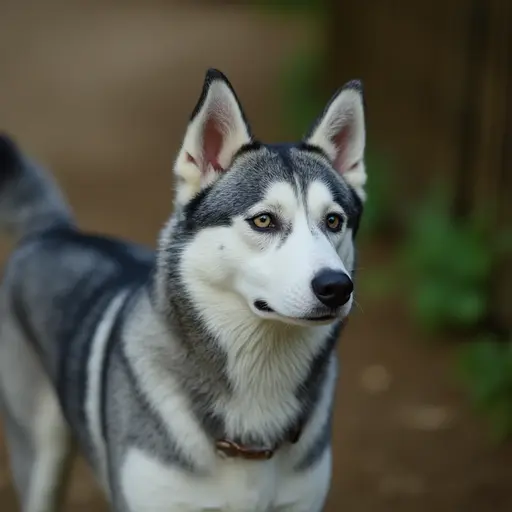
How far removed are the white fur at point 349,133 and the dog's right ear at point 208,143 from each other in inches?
11.2

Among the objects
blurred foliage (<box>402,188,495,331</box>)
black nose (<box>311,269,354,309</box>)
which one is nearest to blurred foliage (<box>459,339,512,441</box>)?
blurred foliage (<box>402,188,495,331</box>)

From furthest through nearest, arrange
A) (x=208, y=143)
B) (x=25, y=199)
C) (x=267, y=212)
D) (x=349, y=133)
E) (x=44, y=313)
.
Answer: (x=25, y=199), (x=44, y=313), (x=349, y=133), (x=208, y=143), (x=267, y=212)

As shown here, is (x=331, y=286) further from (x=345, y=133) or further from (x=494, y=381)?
(x=494, y=381)

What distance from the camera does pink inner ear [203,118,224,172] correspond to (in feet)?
11.9

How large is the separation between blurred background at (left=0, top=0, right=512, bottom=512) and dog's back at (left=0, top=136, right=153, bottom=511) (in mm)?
960

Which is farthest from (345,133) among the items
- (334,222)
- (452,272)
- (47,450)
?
(452,272)

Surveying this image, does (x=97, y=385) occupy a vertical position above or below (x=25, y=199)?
below

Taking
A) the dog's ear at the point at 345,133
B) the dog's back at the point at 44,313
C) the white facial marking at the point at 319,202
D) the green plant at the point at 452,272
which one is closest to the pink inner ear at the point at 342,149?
the dog's ear at the point at 345,133

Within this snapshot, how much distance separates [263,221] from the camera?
11.2ft

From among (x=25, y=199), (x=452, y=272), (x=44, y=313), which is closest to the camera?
(x=44, y=313)

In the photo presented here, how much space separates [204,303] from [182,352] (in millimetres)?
220

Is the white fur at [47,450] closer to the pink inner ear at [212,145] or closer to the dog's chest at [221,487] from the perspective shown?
the dog's chest at [221,487]

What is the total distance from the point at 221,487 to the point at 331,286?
830 millimetres

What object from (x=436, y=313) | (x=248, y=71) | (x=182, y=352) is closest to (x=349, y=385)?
(x=436, y=313)
